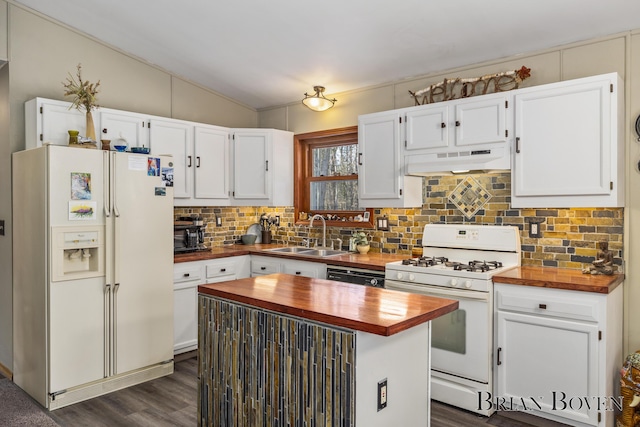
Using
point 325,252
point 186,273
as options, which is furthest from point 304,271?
point 186,273

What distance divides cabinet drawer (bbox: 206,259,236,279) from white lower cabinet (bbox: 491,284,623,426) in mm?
2637

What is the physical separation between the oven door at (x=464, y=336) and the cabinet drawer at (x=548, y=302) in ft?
0.38

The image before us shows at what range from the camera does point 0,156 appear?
382 cm

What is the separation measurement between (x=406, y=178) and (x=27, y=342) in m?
3.34

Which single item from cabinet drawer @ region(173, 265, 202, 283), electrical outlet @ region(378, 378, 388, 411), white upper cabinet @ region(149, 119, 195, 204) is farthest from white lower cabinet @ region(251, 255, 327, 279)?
electrical outlet @ region(378, 378, 388, 411)

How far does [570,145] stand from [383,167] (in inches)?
58.9

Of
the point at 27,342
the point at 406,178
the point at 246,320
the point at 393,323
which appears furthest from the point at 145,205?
the point at 393,323

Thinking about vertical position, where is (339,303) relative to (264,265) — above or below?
above

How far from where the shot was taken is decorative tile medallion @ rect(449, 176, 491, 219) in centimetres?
368

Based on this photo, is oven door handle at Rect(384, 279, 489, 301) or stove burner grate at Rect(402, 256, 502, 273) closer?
oven door handle at Rect(384, 279, 489, 301)

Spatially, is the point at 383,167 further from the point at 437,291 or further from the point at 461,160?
the point at 437,291

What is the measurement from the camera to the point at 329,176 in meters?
4.90

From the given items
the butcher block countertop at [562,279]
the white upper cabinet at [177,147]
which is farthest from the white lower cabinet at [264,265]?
the butcher block countertop at [562,279]

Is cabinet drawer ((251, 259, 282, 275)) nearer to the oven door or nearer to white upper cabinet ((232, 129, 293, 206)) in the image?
white upper cabinet ((232, 129, 293, 206))
